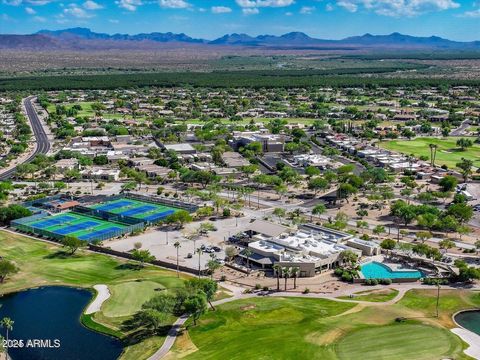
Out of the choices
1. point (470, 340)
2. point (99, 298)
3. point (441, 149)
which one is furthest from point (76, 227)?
point (441, 149)

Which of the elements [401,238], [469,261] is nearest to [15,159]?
[401,238]

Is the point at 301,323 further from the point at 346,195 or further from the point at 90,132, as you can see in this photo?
the point at 90,132

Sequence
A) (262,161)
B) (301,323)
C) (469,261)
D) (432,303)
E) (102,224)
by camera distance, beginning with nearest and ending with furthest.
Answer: (301,323)
(432,303)
(469,261)
(102,224)
(262,161)

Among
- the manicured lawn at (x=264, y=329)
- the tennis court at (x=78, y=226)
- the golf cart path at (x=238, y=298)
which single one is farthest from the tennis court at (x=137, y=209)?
the manicured lawn at (x=264, y=329)

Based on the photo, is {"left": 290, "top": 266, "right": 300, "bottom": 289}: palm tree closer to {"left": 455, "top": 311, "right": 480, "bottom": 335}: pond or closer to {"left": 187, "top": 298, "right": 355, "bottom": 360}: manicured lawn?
{"left": 187, "top": 298, "right": 355, "bottom": 360}: manicured lawn

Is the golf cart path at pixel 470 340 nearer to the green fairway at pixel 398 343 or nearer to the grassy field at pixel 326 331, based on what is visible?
the grassy field at pixel 326 331

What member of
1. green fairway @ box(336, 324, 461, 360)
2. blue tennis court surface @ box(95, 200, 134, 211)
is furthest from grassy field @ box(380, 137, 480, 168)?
green fairway @ box(336, 324, 461, 360)

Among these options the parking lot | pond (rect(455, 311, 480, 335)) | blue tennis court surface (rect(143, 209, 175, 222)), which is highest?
blue tennis court surface (rect(143, 209, 175, 222))
